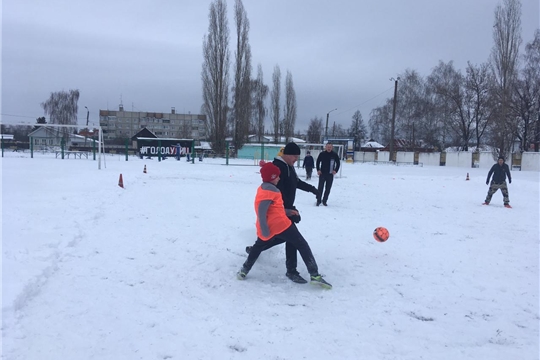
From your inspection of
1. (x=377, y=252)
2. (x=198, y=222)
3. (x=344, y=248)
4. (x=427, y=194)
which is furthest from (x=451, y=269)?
(x=427, y=194)

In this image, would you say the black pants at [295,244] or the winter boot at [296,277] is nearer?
the black pants at [295,244]

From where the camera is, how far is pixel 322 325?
13.5ft

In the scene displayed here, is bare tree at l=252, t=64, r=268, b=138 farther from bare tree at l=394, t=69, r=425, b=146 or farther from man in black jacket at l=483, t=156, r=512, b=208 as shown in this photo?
man in black jacket at l=483, t=156, r=512, b=208

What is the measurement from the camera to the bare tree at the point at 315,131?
89.4 metres

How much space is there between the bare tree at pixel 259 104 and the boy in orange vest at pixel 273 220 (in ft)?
189

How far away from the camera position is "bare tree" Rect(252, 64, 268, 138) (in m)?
61.3

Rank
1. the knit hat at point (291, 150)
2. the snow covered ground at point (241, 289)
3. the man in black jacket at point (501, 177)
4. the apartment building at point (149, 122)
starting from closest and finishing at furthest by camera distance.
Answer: the snow covered ground at point (241, 289) < the knit hat at point (291, 150) < the man in black jacket at point (501, 177) < the apartment building at point (149, 122)

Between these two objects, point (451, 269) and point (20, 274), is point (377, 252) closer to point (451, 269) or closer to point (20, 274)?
point (451, 269)

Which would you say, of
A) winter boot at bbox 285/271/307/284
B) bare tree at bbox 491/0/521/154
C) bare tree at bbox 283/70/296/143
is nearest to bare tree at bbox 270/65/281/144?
bare tree at bbox 283/70/296/143

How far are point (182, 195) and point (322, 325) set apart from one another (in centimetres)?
837

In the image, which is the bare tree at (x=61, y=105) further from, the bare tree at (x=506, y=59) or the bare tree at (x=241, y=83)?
the bare tree at (x=506, y=59)

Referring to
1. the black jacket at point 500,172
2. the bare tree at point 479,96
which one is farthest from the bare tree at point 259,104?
the black jacket at point 500,172

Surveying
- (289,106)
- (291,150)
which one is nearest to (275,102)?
(289,106)

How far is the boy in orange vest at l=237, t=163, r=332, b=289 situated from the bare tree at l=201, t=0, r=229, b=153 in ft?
138
